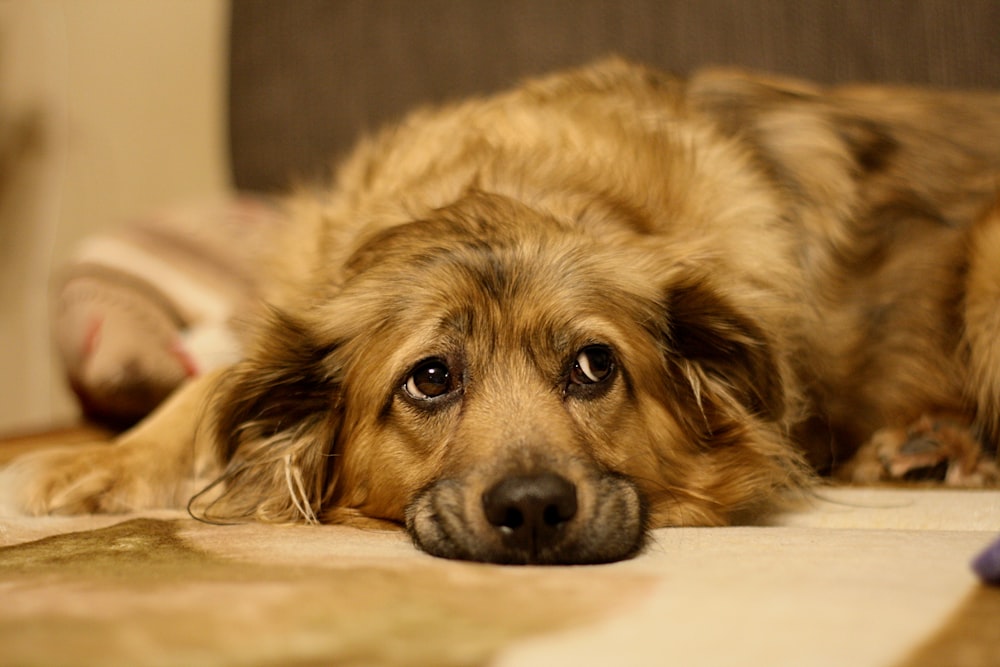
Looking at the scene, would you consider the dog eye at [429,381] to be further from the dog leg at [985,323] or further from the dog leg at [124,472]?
the dog leg at [985,323]

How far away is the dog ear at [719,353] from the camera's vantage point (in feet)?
Answer: 6.60

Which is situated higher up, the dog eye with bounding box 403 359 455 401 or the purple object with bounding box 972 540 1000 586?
the dog eye with bounding box 403 359 455 401

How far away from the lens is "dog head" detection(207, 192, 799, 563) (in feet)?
5.30

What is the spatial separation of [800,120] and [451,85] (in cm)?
153

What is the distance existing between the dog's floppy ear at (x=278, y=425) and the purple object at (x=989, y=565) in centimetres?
126

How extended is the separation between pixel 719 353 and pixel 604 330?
0.33 metres

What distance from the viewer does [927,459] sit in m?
2.29

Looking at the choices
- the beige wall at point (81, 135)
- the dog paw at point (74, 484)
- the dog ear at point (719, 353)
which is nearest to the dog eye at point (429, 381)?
the dog ear at point (719, 353)

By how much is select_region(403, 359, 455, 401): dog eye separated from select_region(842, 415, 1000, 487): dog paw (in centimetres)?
112

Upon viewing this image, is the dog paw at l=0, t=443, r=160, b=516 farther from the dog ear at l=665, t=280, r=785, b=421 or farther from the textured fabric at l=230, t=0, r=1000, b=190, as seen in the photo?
the textured fabric at l=230, t=0, r=1000, b=190

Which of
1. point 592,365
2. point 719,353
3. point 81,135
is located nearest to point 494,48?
point 719,353

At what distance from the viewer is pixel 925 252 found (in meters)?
2.44

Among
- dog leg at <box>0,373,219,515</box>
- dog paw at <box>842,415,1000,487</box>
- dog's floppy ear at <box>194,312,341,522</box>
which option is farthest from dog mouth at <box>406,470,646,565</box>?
dog paw at <box>842,415,1000,487</box>

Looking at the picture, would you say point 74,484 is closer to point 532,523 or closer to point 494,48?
point 532,523
